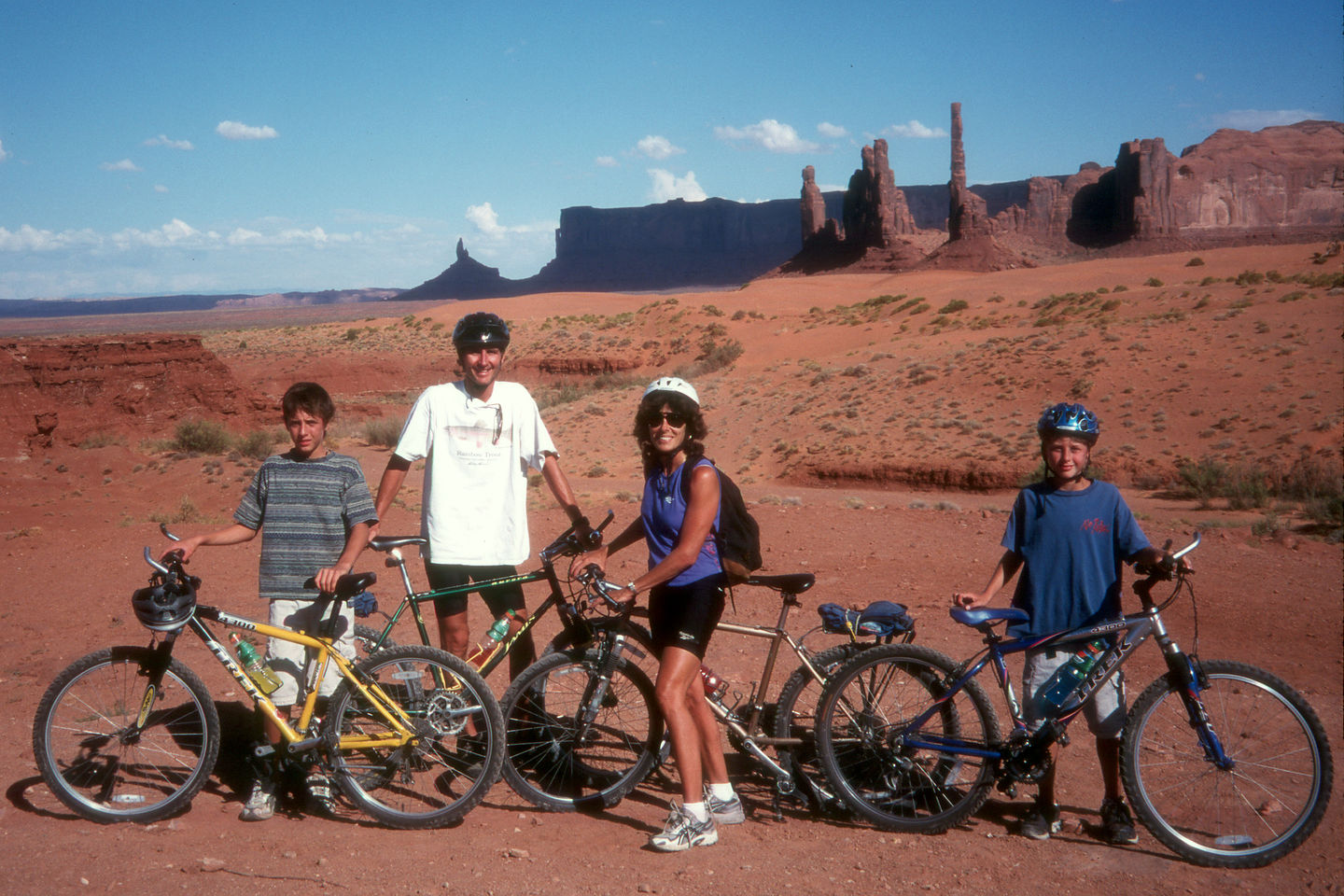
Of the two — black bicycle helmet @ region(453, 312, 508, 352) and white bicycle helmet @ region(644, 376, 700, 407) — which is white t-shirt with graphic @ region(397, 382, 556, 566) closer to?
black bicycle helmet @ region(453, 312, 508, 352)

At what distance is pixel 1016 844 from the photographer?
378 cm

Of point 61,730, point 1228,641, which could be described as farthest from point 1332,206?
point 61,730

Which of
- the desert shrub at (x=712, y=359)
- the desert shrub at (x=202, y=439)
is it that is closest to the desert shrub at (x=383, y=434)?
the desert shrub at (x=202, y=439)

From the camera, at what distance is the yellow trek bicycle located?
12.7ft

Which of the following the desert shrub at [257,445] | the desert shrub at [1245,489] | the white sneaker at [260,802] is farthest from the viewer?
the desert shrub at [257,445]

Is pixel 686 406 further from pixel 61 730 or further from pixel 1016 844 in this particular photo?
pixel 61 730

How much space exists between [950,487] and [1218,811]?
12465 millimetres

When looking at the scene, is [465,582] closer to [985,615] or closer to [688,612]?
[688,612]

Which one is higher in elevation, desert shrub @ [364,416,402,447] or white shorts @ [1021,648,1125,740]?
white shorts @ [1021,648,1125,740]

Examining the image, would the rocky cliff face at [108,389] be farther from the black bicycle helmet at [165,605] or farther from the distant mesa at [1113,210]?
the distant mesa at [1113,210]

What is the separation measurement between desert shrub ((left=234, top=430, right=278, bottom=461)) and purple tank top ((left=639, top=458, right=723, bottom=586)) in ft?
53.2

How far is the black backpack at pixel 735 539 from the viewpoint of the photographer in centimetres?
382

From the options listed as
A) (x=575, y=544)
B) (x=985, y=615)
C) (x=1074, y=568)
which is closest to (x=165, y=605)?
(x=575, y=544)

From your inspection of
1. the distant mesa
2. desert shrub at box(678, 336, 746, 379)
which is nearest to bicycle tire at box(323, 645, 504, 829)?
desert shrub at box(678, 336, 746, 379)
